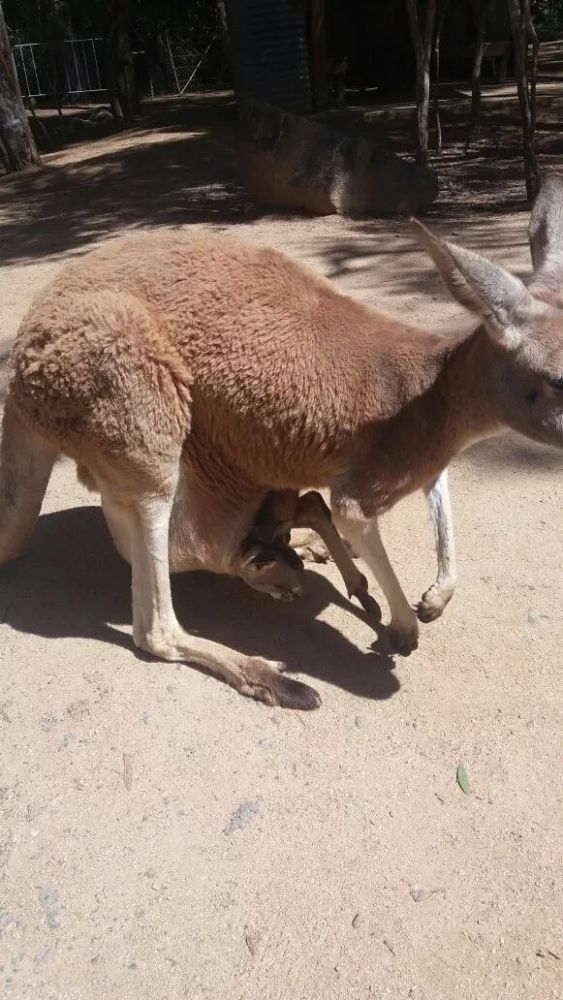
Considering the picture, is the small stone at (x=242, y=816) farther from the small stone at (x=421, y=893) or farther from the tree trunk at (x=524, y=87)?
the tree trunk at (x=524, y=87)

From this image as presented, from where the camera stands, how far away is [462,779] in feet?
7.64

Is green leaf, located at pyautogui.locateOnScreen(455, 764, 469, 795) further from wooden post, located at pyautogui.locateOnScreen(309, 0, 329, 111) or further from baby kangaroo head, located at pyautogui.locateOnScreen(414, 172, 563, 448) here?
wooden post, located at pyautogui.locateOnScreen(309, 0, 329, 111)

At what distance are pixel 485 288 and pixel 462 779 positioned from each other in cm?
123

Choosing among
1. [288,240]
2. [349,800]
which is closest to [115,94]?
[288,240]

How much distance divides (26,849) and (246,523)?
47.0 inches

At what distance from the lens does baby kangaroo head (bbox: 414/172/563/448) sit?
2.10m

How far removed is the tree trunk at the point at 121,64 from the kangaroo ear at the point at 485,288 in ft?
44.3

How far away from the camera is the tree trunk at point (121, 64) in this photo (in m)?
14.0

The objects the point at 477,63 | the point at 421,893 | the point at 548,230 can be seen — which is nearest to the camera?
the point at 421,893

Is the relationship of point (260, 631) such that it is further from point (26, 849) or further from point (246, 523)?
point (26, 849)

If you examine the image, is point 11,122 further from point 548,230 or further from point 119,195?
point 548,230

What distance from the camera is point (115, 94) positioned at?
1427 centimetres

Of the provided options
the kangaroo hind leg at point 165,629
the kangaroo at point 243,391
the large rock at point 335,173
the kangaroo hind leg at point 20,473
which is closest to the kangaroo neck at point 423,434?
the kangaroo at point 243,391

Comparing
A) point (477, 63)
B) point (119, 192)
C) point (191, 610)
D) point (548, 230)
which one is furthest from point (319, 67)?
point (191, 610)
